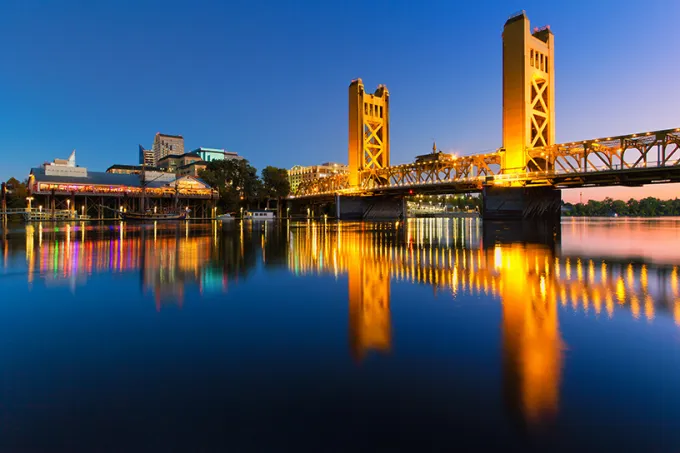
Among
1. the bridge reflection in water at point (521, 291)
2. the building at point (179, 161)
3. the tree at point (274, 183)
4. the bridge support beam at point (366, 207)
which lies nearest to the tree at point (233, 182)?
the tree at point (274, 183)

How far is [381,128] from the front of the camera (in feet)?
330

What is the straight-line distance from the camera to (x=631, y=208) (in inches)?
7111

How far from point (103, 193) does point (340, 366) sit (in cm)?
9592

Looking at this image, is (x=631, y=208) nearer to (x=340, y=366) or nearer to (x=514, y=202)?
(x=514, y=202)

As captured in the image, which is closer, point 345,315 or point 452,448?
point 452,448

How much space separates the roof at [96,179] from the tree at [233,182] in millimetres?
12198

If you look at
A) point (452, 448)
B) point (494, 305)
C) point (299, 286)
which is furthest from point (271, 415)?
point (299, 286)

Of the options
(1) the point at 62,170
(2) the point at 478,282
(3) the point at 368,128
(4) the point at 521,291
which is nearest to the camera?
(4) the point at 521,291

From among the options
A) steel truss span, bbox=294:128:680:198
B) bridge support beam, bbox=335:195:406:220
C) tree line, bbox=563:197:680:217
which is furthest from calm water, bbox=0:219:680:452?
tree line, bbox=563:197:680:217

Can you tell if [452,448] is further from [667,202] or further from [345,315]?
[667,202]

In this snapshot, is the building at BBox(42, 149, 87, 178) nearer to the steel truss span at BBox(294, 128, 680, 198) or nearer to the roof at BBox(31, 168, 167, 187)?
the roof at BBox(31, 168, 167, 187)

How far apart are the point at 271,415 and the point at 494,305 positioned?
5370 mm

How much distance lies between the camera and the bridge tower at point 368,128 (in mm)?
93750

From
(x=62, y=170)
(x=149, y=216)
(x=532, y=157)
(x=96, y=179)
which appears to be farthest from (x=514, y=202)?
(x=62, y=170)
